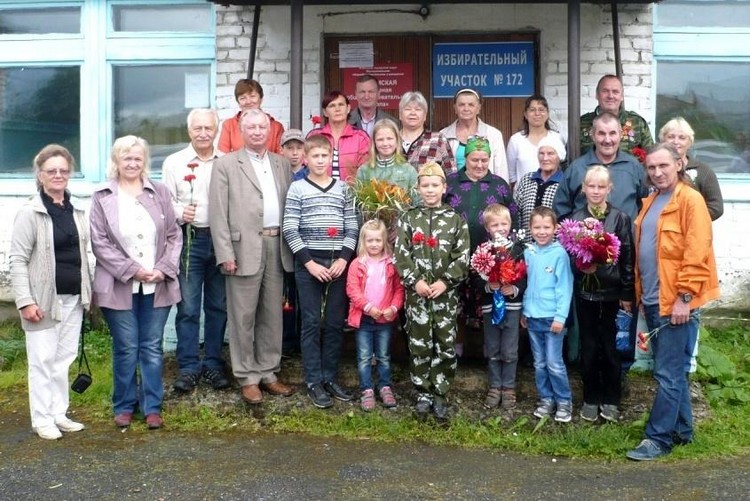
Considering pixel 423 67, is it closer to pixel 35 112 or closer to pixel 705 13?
pixel 705 13

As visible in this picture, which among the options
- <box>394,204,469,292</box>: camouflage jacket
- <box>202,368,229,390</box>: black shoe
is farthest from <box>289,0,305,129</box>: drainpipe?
<box>202,368,229,390</box>: black shoe

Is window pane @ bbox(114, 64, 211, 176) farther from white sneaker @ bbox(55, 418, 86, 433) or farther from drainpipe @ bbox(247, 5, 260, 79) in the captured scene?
white sneaker @ bbox(55, 418, 86, 433)

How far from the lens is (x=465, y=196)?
5531 millimetres

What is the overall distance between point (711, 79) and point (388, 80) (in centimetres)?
280

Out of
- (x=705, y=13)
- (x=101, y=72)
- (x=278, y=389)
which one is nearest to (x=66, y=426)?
(x=278, y=389)

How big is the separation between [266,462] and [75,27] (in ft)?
16.1

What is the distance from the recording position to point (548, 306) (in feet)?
17.1

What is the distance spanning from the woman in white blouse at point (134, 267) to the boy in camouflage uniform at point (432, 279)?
1432 mm

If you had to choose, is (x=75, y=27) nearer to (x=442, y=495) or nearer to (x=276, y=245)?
(x=276, y=245)

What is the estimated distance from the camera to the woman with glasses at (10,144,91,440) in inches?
195

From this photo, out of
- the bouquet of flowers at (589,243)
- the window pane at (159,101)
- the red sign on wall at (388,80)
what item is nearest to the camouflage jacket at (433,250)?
the bouquet of flowers at (589,243)

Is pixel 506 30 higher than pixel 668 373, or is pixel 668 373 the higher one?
pixel 506 30

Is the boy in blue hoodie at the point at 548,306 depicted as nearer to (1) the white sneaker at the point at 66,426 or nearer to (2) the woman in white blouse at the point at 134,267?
(2) the woman in white blouse at the point at 134,267

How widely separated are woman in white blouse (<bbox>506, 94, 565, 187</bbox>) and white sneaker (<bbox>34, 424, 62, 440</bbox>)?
3.44 meters
